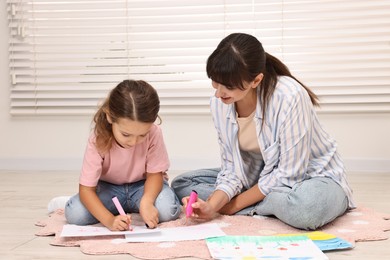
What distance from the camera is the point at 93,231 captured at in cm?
156

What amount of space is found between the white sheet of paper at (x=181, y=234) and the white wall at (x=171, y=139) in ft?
4.31

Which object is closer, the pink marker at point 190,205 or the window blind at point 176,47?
the pink marker at point 190,205

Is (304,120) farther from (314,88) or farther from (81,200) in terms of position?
(314,88)

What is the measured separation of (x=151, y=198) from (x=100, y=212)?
15 cm

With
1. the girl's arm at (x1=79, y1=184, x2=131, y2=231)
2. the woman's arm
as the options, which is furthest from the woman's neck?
the girl's arm at (x1=79, y1=184, x2=131, y2=231)

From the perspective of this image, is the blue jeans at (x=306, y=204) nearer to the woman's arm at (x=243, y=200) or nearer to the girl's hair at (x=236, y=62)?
the woman's arm at (x=243, y=200)

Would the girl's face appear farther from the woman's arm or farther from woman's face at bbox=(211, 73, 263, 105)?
the woman's arm

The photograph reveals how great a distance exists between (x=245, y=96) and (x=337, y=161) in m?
0.34

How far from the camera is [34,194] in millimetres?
2258

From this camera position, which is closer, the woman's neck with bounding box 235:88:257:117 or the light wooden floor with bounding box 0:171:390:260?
the light wooden floor with bounding box 0:171:390:260

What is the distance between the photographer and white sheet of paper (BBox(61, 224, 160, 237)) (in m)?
1.51

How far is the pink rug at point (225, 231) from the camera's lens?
1.40 m

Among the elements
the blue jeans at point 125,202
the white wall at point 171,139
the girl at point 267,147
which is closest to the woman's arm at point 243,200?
the girl at point 267,147

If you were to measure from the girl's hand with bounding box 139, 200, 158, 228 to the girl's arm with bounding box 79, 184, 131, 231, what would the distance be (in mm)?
67
